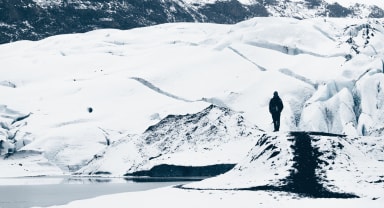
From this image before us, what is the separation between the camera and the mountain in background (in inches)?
5039

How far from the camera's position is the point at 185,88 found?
57.2 metres

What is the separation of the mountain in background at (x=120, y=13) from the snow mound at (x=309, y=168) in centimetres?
10472

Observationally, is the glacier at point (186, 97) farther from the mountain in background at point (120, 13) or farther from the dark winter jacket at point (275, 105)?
the mountain in background at point (120, 13)

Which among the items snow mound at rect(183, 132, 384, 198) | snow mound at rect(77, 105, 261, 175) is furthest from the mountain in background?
snow mound at rect(183, 132, 384, 198)

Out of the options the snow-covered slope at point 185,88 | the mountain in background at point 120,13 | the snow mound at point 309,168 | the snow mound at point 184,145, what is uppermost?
the mountain in background at point 120,13

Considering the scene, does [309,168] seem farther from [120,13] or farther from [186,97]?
[120,13]

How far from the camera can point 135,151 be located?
41938mm

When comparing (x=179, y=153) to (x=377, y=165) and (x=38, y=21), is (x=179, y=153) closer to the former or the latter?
(x=377, y=165)

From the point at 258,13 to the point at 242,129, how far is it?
4940 inches

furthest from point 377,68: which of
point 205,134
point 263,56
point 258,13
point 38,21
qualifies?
point 258,13

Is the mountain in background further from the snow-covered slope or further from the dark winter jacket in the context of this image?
the dark winter jacket

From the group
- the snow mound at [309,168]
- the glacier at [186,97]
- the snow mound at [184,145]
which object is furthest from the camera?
the glacier at [186,97]

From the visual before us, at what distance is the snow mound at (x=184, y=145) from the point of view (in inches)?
1455

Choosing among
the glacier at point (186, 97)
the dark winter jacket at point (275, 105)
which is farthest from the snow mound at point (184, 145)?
the dark winter jacket at point (275, 105)
